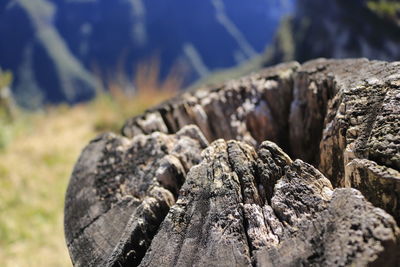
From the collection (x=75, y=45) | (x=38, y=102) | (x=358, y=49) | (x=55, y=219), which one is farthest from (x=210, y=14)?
(x=55, y=219)

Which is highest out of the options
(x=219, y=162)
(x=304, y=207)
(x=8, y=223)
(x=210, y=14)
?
(x=210, y=14)

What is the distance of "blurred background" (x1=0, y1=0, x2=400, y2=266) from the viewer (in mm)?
3900

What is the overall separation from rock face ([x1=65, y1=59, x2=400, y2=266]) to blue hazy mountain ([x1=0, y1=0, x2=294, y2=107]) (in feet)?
220

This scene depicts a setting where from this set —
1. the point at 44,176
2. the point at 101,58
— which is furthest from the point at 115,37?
the point at 44,176

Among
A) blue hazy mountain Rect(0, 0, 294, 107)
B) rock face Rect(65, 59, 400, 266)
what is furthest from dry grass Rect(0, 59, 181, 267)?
blue hazy mountain Rect(0, 0, 294, 107)

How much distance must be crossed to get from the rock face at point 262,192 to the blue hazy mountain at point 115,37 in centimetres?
6701

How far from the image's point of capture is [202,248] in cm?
83

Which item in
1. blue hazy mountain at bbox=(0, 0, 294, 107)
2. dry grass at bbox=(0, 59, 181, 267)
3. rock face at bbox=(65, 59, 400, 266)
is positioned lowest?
rock face at bbox=(65, 59, 400, 266)

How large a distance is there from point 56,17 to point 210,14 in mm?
36780

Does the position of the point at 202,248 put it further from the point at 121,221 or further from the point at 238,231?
the point at 121,221

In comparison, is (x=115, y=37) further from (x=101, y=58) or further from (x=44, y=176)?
(x=44, y=176)

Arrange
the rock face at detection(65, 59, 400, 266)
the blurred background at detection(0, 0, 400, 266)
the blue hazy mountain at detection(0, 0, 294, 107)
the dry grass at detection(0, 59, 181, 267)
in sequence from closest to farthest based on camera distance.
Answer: the rock face at detection(65, 59, 400, 266), the dry grass at detection(0, 59, 181, 267), the blurred background at detection(0, 0, 400, 266), the blue hazy mountain at detection(0, 0, 294, 107)

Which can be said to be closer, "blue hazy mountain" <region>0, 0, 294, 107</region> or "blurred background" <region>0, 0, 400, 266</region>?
"blurred background" <region>0, 0, 400, 266</region>

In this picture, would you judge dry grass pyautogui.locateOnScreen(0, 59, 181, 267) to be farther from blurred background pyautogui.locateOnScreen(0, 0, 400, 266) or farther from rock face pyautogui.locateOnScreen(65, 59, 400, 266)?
rock face pyautogui.locateOnScreen(65, 59, 400, 266)
